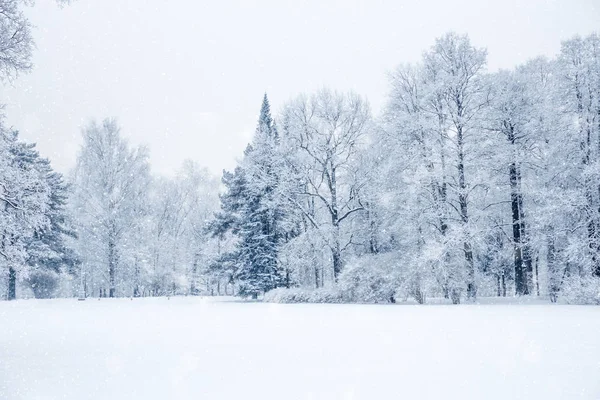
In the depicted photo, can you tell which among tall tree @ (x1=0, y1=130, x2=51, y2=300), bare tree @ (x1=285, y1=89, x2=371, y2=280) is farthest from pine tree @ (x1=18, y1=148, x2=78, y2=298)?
tall tree @ (x1=0, y1=130, x2=51, y2=300)

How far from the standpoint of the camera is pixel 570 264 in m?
24.5

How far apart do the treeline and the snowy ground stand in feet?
36.2

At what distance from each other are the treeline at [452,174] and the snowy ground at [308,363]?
11.0m

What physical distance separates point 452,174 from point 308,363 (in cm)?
1961

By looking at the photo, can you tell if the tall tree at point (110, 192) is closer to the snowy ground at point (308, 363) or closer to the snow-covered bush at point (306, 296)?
the snow-covered bush at point (306, 296)

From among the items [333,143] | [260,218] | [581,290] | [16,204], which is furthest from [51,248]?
[581,290]

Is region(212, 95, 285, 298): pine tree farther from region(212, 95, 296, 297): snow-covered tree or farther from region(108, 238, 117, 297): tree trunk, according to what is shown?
region(108, 238, 117, 297): tree trunk

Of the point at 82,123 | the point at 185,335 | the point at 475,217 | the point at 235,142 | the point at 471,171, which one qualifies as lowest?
the point at 185,335

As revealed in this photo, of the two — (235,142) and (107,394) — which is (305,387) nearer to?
(107,394)

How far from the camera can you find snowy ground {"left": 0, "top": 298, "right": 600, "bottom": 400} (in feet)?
19.7

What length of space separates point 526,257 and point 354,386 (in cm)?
2543

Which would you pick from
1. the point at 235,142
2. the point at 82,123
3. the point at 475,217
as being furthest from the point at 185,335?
the point at 235,142

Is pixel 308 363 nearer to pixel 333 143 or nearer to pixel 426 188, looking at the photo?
pixel 426 188

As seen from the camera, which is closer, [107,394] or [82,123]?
[107,394]
